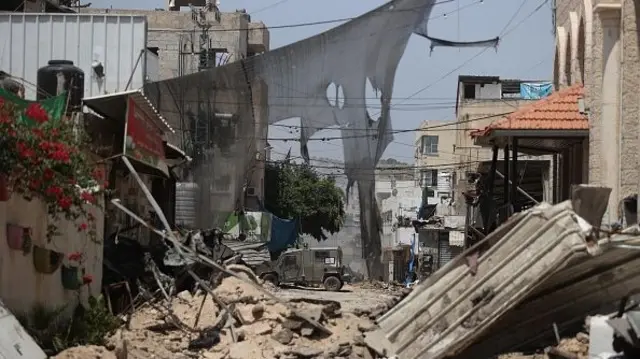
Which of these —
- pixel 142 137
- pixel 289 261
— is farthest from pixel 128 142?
pixel 289 261

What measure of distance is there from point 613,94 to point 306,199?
39.6 meters

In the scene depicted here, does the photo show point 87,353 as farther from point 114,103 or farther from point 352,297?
point 352,297

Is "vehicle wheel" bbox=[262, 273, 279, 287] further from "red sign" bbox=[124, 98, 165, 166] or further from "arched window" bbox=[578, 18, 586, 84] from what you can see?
"arched window" bbox=[578, 18, 586, 84]

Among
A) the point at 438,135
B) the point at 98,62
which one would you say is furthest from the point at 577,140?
the point at 438,135

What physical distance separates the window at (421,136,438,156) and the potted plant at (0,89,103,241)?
5592 cm

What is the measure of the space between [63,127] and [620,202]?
8581 millimetres

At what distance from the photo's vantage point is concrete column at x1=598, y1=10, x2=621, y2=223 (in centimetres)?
1505

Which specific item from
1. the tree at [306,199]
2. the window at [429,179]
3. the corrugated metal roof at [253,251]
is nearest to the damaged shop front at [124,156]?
the corrugated metal roof at [253,251]

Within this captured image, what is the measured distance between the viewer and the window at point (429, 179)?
63.0 meters

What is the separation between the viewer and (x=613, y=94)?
15.3m

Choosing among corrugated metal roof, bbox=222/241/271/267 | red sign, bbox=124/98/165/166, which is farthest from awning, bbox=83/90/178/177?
corrugated metal roof, bbox=222/241/271/267

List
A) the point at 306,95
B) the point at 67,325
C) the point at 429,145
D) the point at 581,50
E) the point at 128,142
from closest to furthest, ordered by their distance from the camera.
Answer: the point at 67,325 < the point at 128,142 < the point at 581,50 < the point at 306,95 < the point at 429,145

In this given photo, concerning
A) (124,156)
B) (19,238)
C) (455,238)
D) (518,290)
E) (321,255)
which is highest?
(124,156)

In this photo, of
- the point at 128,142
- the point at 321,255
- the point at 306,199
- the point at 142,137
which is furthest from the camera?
the point at 306,199
